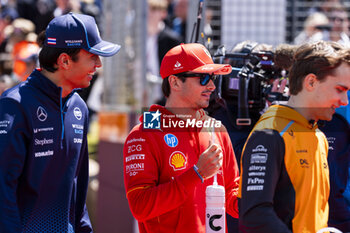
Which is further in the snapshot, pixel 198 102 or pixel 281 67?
pixel 281 67

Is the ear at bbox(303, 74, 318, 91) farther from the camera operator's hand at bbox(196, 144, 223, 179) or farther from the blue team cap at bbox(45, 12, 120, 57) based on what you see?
the blue team cap at bbox(45, 12, 120, 57)

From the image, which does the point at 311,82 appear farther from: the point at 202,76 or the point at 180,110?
the point at 180,110

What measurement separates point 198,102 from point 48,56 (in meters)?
0.95

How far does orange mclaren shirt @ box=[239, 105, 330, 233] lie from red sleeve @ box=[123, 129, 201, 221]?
1.57 ft

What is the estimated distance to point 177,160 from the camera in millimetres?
3422

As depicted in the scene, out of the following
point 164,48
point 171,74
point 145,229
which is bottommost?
point 145,229

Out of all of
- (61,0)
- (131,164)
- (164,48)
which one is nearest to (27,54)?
Answer: (164,48)

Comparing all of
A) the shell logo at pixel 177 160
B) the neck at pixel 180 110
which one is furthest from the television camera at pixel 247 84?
the shell logo at pixel 177 160

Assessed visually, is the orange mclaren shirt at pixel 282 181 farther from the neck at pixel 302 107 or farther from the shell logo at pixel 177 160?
the shell logo at pixel 177 160

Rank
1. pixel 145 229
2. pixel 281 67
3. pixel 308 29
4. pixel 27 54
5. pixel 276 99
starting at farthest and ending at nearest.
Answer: pixel 308 29, pixel 27 54, pixel 281 67, pixel 276 99, pixel 145 229

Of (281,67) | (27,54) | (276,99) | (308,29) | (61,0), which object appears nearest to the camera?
(276,99)

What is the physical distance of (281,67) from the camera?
4.37m

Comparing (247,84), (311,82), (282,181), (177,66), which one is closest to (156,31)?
(247,84)

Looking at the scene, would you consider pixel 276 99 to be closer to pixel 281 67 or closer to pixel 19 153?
pixel 281 67
